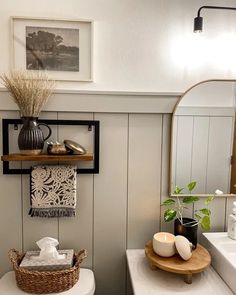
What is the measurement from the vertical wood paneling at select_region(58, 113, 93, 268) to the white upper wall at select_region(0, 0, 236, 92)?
22 cm

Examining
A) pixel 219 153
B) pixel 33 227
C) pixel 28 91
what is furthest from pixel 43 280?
pixel 219 153

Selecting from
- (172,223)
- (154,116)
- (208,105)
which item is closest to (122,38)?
(154,116)

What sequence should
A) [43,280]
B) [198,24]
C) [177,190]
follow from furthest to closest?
[177,190], [198,24], [43,280]

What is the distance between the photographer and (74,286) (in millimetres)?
1208

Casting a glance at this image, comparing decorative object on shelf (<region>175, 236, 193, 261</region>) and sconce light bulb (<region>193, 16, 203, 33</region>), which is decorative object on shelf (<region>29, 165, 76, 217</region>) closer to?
decorative object on shelf (<region>175, 236, 193, 261</region>)

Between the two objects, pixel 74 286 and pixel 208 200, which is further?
pixel 208 200

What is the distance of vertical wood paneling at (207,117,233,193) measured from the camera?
4.64 ft

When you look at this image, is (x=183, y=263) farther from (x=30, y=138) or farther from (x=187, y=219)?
(x=30, y=138)

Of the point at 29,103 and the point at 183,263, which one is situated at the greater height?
the point at 29,103

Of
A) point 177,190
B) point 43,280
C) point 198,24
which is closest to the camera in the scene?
point 43,280

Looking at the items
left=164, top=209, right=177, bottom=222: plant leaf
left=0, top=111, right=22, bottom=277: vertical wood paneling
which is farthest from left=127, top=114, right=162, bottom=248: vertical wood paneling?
left=0, top=111, right=22, bottom=277: vertical wood paneling

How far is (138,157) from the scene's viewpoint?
1393 mm

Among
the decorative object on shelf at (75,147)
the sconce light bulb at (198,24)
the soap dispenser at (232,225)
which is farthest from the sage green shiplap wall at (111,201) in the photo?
the sconce light bulb at (198,24)

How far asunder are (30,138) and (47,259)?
0.54 metres
